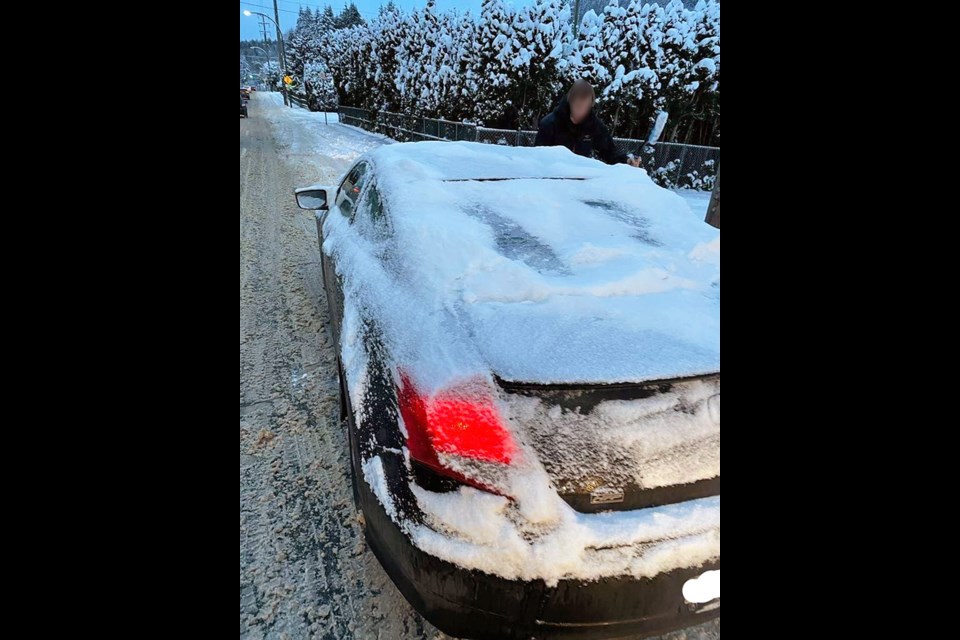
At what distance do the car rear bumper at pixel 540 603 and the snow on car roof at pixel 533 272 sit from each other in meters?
0.52

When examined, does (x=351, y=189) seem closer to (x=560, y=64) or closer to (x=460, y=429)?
(x=460, y=429)

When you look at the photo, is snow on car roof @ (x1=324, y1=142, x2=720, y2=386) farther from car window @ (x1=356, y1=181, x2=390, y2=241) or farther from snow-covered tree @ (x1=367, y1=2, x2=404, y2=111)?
snow-covered tree @ (x1=367, y1=2, x2=404, y2=111)

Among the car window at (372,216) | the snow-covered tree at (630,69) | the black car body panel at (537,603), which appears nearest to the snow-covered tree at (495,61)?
the snow-covered tree at (630,69)

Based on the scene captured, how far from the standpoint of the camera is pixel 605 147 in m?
5.12

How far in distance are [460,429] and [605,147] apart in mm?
4526

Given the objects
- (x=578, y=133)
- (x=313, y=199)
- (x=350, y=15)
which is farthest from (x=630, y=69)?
(x=350, y=15)

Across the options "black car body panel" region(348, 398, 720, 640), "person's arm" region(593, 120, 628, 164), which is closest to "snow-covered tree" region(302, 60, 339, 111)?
"person's arm" region(593, 120, 628, 164)

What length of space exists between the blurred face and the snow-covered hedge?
493 cm

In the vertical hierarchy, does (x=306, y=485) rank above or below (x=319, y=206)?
below
